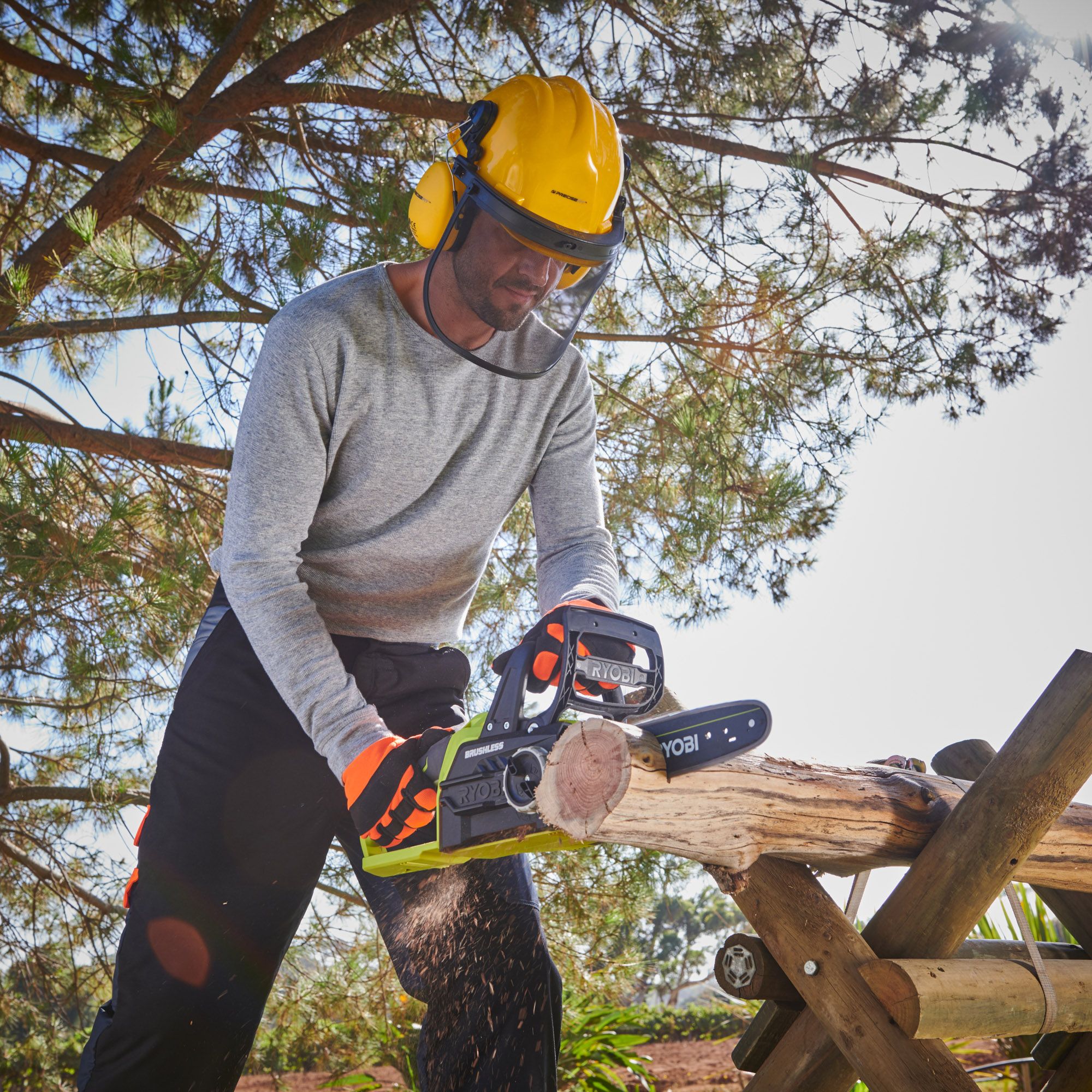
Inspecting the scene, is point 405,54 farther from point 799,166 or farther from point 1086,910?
point 1086,910

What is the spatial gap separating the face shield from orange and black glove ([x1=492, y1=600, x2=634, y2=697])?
664mm

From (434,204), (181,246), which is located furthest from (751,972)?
(181,246)

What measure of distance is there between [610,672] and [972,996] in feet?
3.55

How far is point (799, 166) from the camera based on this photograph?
3.81m

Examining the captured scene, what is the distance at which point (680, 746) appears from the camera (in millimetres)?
1478

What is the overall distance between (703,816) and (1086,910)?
1.59 m

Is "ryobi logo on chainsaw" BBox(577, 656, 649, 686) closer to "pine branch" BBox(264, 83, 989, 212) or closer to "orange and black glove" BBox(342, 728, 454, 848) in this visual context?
"orange and black glove" BBox(342, 728, 454, 848)

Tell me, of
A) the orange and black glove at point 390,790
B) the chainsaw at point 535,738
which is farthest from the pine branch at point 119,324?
the chainsaw at point 535,738

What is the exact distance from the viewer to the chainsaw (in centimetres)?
142

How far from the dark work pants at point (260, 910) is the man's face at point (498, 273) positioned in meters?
0.77

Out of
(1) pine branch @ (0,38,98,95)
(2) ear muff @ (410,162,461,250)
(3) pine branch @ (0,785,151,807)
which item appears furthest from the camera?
(3) pine branch @ (0,785,151,807)

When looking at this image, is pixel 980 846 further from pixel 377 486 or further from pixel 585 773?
pixel 377 486

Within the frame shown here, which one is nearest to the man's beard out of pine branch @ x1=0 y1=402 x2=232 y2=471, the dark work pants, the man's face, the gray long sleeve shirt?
the man's face

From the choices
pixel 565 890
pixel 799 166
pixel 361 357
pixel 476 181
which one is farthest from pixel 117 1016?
pixel 799 166
